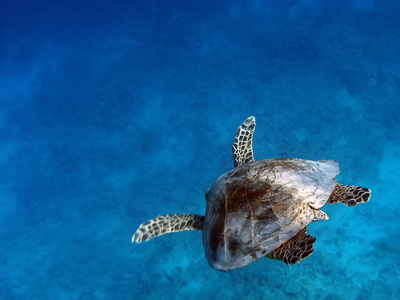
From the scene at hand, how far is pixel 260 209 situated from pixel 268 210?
0.09 meters

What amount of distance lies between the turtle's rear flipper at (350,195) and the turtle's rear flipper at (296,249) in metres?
0.75

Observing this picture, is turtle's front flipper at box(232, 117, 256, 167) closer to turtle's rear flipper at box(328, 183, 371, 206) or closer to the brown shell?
the brown shell

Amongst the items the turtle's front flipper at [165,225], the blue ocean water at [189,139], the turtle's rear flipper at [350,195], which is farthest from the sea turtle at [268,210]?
the blue ocean water at [189,139]

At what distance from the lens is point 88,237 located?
22.1 feet

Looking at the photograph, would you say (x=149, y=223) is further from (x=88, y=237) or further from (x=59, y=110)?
(x=59, y=110)

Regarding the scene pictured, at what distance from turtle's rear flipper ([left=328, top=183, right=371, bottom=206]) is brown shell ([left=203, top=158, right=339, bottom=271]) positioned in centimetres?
27

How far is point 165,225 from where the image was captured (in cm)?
424

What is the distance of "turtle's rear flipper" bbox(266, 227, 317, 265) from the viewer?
3.08 m

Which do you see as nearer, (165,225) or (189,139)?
(165,225)

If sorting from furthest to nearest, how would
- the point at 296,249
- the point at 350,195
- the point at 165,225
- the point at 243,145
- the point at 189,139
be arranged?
the point at 189,139 < the point at 243,145 < the point at 165,225 < the point at 350,195 < the point at 296,249

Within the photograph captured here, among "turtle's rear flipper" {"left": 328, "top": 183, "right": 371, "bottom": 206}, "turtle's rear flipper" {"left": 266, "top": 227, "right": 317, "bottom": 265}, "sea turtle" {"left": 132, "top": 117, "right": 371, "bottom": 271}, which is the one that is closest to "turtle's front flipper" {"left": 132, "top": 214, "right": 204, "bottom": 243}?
"sea turtle" {"left": 132, "top": 117, "right": 371, "bottom": 271}

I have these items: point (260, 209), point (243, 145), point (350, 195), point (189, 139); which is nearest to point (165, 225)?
point (260, 209)

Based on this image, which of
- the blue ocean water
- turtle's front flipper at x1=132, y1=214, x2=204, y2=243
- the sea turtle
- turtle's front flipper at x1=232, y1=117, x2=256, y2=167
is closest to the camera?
the sea turtle

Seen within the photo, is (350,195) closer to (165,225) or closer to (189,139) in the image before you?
(165,225)
